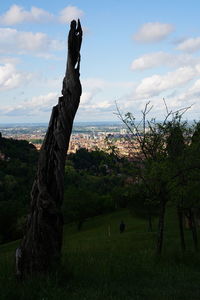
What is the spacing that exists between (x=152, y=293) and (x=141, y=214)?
160 ft

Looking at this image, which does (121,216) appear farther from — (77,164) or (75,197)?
(77,164)

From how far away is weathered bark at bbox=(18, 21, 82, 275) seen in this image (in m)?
8.04

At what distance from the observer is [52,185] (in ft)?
27.8

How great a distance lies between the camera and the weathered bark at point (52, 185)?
8.04 meters

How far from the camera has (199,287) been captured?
8430mm

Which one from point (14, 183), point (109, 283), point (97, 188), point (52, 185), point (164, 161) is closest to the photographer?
point (109, 283)

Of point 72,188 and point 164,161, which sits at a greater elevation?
point 164,161

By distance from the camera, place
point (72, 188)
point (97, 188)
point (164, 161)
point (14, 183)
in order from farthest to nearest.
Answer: point (14, 183), point (97, 188), point (72, 188), point (164, 161)

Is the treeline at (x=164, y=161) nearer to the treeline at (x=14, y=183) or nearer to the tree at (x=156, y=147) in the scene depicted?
the tree at (x=156, y=147)

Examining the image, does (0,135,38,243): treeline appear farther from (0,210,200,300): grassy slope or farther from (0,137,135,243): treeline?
(0,210,200,300): grassy slope

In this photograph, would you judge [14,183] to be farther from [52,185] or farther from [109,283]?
[109,283]

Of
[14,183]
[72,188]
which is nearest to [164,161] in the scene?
[72,188]

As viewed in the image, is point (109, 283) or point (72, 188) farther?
point (72, 188)

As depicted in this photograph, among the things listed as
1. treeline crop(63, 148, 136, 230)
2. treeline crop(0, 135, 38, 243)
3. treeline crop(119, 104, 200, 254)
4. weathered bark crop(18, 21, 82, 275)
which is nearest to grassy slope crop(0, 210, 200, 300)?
weathered bark crop(18, 21, 82, 275)
